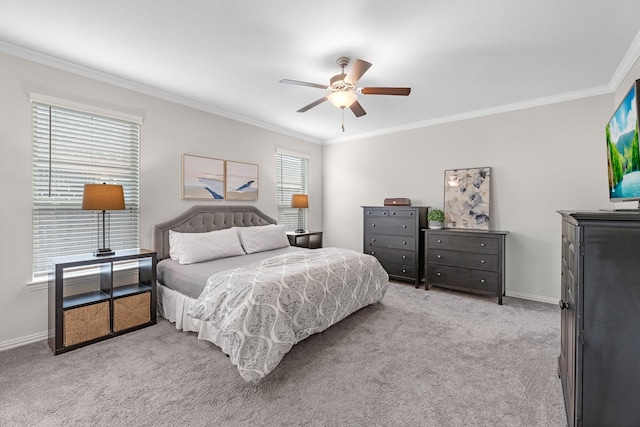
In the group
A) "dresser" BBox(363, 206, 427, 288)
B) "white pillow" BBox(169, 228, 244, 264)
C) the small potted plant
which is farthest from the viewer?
"dresser" BBox(363, 206, 427, 288)

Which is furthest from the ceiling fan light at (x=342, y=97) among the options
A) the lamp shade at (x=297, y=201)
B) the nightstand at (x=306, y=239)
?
the nightstand at (x=306, y=239)

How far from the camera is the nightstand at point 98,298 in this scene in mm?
2576

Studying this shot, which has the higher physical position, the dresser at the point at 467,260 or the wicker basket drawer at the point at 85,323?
the dresser at the point at 467,260

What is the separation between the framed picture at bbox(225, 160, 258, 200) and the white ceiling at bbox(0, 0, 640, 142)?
1100 mm

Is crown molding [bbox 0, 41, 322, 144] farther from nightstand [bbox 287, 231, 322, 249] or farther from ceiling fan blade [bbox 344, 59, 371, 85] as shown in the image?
ceiling fan blade [bbox 344, 59, 371, 85]

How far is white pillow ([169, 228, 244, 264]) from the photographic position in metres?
3.41

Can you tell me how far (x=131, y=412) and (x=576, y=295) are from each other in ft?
8.71

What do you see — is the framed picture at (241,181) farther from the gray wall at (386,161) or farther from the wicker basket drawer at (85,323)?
the wicker basket drawer at (85,323)

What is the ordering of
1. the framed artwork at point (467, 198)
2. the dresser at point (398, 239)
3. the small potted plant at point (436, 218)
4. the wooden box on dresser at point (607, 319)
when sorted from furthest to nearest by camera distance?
the dresser at point (398, 239), the small potted plant at point (436, 218), the framed artwork at point (467, 198), the wooden box on dresser at point (607, 319)

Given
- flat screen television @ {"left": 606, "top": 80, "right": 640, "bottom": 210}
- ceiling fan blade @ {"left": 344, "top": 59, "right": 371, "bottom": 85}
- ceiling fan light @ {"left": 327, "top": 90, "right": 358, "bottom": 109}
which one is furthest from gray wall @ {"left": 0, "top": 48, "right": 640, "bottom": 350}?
ceiling fan blade @ {"left": 344, "top": 59, "right": 371, "bottom": 85}

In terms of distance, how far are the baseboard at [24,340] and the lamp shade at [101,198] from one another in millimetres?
1333

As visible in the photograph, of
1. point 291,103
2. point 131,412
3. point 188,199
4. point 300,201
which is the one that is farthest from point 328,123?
point 131,412

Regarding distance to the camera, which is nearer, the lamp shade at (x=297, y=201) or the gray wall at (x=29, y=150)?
the gray wall at (x=29, y=150)

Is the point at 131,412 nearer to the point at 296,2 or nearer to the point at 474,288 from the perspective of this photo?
the point at 296,2
